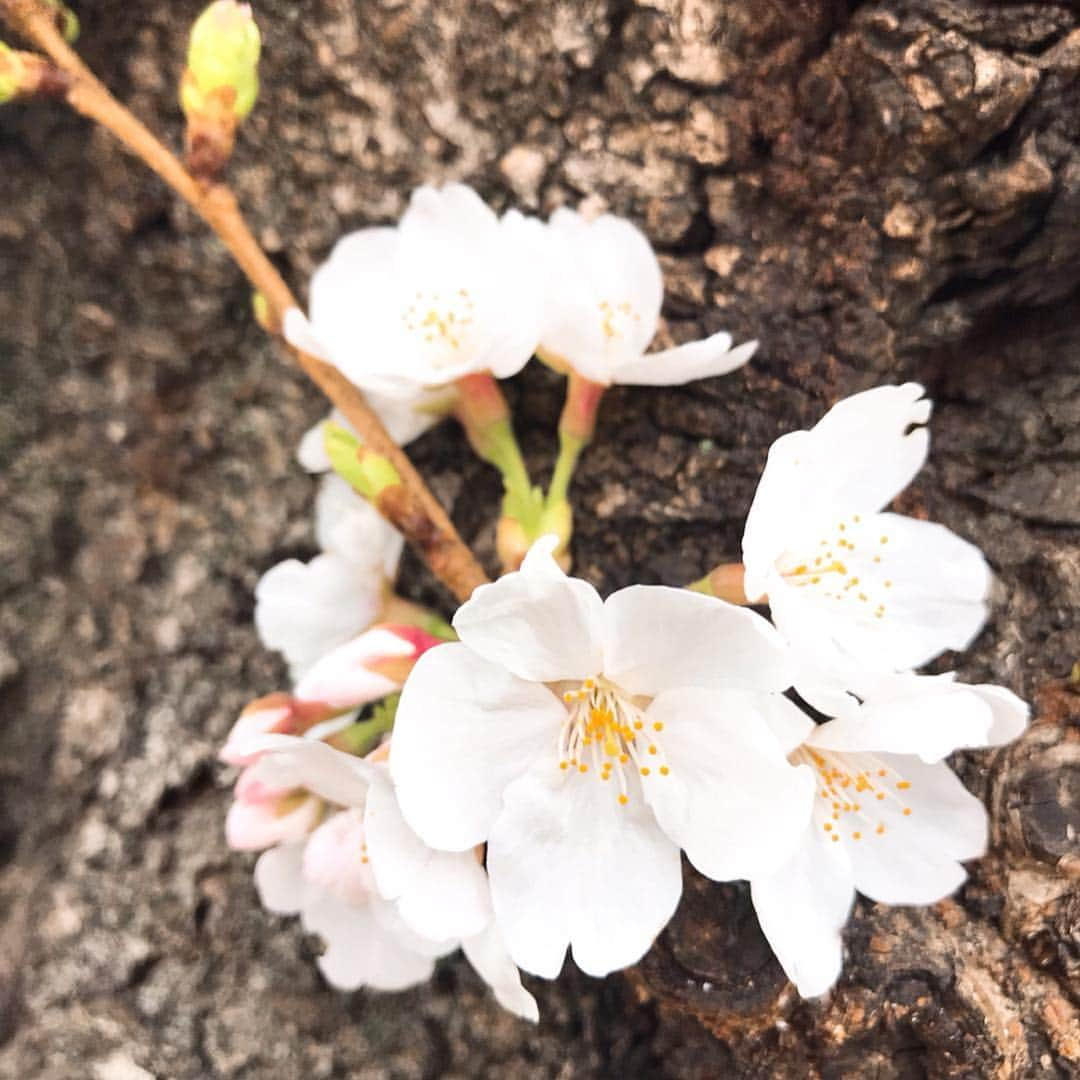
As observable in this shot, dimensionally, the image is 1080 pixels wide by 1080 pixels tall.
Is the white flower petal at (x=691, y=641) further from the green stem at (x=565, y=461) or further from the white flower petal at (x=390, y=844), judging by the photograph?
the green stem at (x=565, y=461)

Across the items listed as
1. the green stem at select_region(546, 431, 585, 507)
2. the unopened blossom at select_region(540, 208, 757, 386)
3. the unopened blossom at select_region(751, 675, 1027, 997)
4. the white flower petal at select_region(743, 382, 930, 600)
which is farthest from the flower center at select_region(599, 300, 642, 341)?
the unopened blossom at select_region(751, 675, 1027, 997)

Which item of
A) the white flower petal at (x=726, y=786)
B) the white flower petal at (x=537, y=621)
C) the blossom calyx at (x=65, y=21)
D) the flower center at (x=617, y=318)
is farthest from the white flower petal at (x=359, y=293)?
the white flower petal at (x=726, y=786)

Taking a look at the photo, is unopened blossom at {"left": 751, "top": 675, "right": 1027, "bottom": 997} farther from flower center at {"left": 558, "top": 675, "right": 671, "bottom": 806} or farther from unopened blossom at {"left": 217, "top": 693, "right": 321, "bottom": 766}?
unopened blossom at {"left": 217, "top": 693, "right": 321, "bottom": 766}

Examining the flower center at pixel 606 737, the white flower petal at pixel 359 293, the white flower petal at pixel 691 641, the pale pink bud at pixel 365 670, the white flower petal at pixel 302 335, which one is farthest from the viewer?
the white flower petal at pixel 359 293

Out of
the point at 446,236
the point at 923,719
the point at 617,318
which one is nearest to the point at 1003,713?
the point at 923,719

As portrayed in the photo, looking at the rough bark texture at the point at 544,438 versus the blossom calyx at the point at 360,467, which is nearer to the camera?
the rough bark texture at the point at 544,438

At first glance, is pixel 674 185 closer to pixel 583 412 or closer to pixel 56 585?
pixel 583 412

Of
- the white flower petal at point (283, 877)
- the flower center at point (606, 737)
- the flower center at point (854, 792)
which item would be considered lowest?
the white flower petal at point (283, 877)
